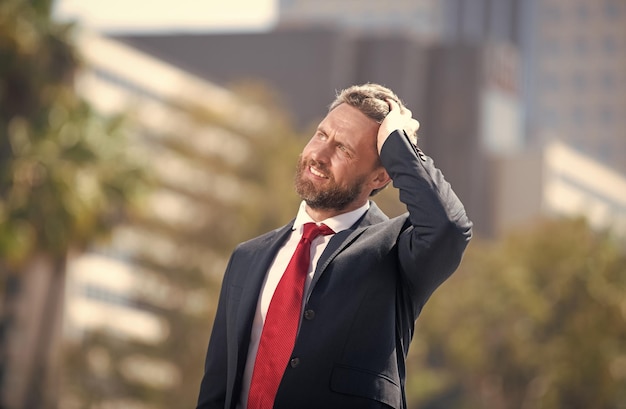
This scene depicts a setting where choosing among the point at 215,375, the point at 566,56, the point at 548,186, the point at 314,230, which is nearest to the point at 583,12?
the point at 566,56

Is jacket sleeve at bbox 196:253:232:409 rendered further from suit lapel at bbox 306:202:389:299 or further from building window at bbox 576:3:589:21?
building window at bbox 576:3:589:21

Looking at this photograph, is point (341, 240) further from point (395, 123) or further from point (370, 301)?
point (395, 123)

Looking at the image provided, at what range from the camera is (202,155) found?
200ft

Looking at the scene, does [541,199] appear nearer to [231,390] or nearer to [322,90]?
[322,90]

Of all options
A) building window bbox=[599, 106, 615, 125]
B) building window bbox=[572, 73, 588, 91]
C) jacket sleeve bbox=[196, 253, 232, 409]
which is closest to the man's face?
jacket sleeve bbox=[196, 253, 232, 409]

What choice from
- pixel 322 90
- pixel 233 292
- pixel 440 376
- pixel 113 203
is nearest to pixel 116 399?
pixel 440 376

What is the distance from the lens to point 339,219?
520 centimetres

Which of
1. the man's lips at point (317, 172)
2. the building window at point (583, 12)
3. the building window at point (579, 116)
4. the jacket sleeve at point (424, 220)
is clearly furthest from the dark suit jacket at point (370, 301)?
the building window at point (583, 12)

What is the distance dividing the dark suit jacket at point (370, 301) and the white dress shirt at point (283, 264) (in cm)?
3

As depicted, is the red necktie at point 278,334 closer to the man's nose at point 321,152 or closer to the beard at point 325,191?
the beard at point 325,191

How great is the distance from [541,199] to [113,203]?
6891 centimetres

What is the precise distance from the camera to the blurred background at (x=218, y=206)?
33.2 meters

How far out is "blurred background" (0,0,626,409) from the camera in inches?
1305

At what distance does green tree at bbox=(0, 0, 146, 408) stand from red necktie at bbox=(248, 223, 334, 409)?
24.8m
